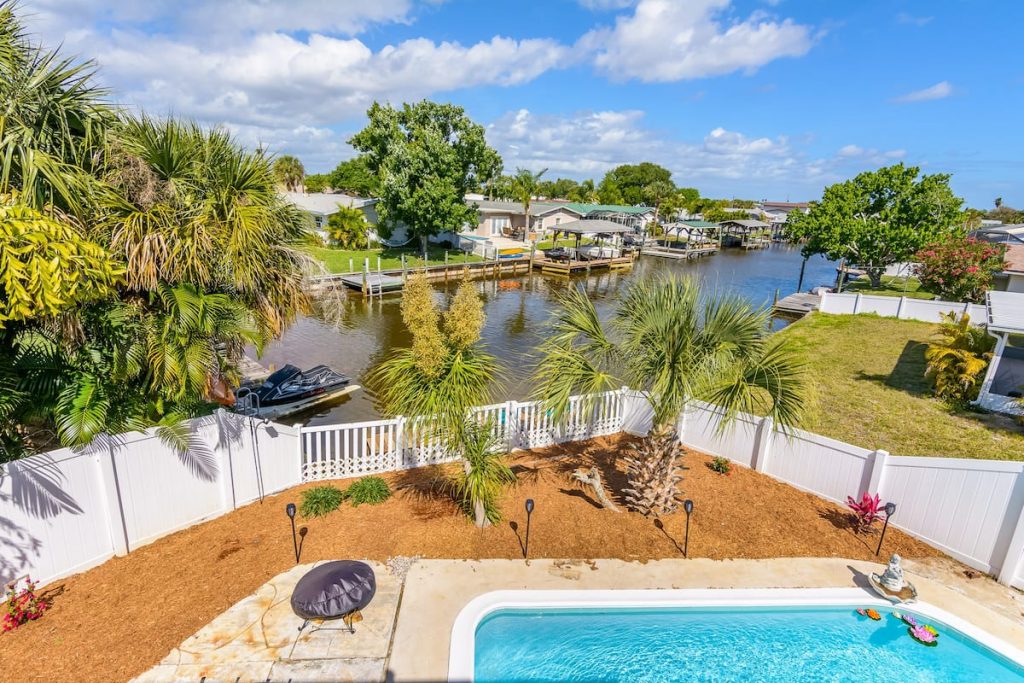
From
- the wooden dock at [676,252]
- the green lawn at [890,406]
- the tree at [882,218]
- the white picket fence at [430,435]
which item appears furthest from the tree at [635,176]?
the white picket fence at [430,435]

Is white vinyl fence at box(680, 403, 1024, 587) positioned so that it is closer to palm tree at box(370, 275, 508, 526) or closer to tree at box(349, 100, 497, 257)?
palm tree at box(370, 275, 508, 526)

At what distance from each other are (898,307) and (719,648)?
1043 inches

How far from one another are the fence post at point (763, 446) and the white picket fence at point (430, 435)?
3100mm

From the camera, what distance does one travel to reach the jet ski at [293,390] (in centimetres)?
1523

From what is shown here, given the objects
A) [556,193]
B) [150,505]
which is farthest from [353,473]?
[556,193]

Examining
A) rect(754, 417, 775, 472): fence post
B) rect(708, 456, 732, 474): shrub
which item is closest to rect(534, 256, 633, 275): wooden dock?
rect(708, 456, 732, 474): shrub

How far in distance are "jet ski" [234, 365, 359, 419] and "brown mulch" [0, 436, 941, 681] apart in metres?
6.73

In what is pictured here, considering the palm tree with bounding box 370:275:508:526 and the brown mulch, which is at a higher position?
the palm tree with bounding box 370:275:508:526

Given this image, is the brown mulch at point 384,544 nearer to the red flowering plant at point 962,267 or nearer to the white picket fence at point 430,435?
the white picket fence at point 430,435

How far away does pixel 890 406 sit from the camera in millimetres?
14438

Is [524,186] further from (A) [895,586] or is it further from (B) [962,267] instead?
(A) [895,586]

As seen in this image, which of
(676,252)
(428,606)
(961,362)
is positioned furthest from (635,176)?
(428,606)

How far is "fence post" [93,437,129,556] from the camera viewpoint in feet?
22.9

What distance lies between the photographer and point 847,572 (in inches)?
309
